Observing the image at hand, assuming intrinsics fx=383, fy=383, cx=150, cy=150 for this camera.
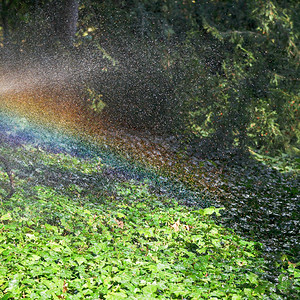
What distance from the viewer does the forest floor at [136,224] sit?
112 inches

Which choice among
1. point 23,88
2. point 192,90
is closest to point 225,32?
point 192,90

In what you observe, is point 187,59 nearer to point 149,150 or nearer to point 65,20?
point 149,150

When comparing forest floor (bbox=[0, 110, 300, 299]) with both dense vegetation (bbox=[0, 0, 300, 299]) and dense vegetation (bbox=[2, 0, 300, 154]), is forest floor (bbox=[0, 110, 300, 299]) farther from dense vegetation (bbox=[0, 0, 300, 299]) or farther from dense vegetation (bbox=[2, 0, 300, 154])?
dense vegetation (bbox=[2, 0, 300, 154])

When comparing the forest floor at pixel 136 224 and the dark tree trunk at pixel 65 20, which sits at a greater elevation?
the dark tree trunk at pixel 65 20

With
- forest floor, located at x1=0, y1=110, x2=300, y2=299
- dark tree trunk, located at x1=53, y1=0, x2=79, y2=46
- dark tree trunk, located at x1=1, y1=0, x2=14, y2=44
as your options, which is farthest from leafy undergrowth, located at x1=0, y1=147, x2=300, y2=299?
dark tree trunk, located at x1=1, y1=0, x2=14, y2=44

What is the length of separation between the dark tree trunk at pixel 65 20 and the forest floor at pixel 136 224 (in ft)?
7.10

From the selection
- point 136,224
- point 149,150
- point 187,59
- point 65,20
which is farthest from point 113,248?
point 187,59

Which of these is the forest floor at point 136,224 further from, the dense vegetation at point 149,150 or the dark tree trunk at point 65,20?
the dark tree trunk at point 65,20

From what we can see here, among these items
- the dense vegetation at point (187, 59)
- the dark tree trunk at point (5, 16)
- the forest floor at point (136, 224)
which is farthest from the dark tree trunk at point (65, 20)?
the forest floor at point (136, 224)

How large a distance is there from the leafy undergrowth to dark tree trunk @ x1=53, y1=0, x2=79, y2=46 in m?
3.45

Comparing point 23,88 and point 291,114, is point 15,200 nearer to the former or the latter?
point 23,88

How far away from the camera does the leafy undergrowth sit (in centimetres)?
276

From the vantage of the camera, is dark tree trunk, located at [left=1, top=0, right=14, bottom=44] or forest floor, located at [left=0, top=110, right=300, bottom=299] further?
dark tree trunk, located at [left=1, top=0, right=14, bottom=44]

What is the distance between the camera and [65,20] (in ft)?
25.2
